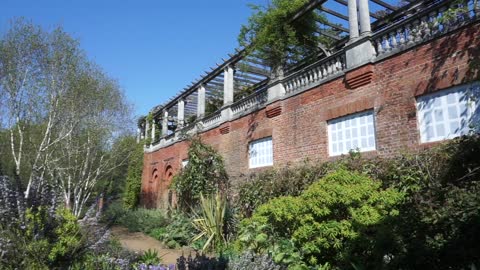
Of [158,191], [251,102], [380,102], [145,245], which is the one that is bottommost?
[145,245]

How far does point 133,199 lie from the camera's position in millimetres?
22000

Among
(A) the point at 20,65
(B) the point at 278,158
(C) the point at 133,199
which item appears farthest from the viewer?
(C) the point at 133,199

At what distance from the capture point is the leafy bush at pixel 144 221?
45.3 feet

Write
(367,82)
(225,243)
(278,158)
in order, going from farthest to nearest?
(278,158)
(225,243)
(367,82)

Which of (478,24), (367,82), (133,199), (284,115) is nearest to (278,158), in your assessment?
(284,115)

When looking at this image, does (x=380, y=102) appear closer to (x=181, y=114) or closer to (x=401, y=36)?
(x=401, y=36)

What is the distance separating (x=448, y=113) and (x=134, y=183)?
19.4 m

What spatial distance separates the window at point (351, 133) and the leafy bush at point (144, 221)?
327 inches

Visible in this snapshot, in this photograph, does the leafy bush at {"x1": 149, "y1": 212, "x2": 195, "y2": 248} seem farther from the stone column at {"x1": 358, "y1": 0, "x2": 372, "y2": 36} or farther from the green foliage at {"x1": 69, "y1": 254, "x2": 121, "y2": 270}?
the stone column at {"x1": 358, "y1": 0, "x2": 372, "y2": 36}

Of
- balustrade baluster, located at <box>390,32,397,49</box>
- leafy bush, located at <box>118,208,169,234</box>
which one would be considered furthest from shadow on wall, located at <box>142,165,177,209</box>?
A: balustrade baluster, located at <box>390,32,397,49</box>

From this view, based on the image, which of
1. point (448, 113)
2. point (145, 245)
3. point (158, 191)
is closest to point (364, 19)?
point (448, 113)

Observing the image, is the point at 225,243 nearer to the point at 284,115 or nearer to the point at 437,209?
the point at 284,115

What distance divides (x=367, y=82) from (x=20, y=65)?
11.4 metres

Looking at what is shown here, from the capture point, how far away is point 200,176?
12.1 meters
